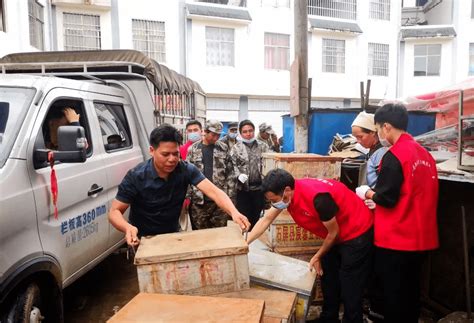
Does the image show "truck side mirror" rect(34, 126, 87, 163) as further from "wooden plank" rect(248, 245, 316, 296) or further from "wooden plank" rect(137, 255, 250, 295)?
"wooden plank" rect(248, 245, 316, 296)

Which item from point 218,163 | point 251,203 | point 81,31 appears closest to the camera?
point 218,163

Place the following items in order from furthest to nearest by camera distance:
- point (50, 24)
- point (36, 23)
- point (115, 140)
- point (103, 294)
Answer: point (50, 24) < point (36, 23) < point (103, 294) < point (115, 140)

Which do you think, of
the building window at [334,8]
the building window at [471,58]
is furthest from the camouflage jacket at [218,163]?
the building window at [471,58]

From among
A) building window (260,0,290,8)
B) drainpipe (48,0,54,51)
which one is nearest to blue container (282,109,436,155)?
drainpipe (48,0,54,51)

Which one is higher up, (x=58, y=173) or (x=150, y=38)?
(x=150, y=38)

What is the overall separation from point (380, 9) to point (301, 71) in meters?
20.3

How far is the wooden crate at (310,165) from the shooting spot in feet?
10.9

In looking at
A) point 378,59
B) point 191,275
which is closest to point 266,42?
point 378,59

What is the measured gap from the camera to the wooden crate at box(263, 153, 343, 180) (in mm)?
3326

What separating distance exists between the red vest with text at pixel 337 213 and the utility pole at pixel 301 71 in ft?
8.90

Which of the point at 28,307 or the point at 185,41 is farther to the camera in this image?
the point at 185,41

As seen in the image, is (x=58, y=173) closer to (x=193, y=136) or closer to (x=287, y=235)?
(x=287, y=235)

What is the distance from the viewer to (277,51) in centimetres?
2005

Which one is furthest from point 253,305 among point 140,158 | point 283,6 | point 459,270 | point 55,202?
point 283,6
